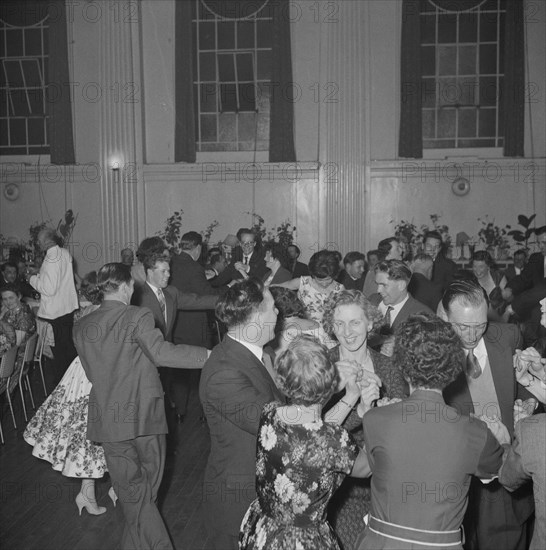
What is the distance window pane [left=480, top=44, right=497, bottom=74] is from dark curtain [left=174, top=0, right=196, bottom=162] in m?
4.94

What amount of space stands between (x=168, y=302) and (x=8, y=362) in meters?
1.49

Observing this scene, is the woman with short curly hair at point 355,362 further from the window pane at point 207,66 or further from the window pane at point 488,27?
the window pane at point 488,27

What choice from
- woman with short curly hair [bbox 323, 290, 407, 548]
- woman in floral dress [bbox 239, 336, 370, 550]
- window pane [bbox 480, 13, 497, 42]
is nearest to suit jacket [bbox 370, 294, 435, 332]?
woman with short curly hair [bbox 323, 290, 407, 548]

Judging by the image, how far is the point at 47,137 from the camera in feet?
40.3

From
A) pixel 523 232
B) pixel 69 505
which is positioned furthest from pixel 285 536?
pixel 523 232

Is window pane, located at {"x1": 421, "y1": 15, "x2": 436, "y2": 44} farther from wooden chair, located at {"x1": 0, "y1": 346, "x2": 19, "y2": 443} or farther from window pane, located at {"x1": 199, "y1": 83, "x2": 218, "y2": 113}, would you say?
wooden chair, located at {"x1": 0, "y1": 346, "x2": 19, "y2": 443}

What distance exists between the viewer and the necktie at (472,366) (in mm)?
3055

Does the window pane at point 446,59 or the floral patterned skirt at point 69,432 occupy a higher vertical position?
the window pane at point 446,59

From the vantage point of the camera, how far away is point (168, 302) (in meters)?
4.88

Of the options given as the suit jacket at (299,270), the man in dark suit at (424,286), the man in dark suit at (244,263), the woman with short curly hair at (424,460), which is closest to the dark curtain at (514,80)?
the suit jacket at (299,270)

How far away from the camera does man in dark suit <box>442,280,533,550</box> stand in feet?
9.83

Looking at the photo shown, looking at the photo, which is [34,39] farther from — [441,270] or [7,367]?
[441,270]

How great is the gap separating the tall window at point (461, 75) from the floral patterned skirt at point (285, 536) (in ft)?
33.0

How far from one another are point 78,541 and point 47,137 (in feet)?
31.8
